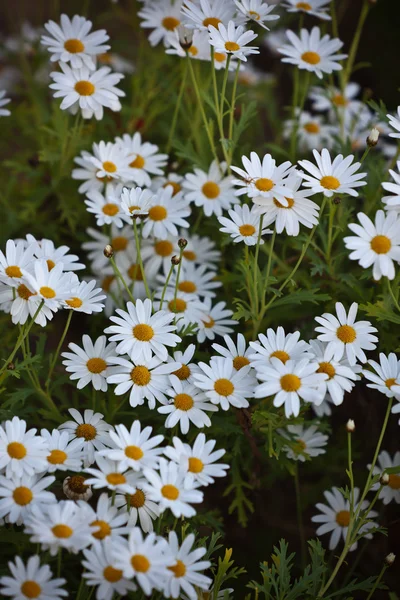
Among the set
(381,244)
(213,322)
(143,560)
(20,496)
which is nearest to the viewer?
(143,560)

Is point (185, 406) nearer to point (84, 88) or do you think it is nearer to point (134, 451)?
point (134, 451)

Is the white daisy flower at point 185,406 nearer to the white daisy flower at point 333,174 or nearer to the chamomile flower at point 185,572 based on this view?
the chamomile flower at point 185,572

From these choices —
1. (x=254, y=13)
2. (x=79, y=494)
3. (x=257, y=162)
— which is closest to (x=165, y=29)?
(x=254, y=13)

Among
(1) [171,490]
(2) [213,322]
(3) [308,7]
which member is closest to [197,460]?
(1) [171,490]

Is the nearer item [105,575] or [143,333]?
[105,575]

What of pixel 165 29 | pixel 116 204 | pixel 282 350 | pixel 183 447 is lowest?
pixel 183 447

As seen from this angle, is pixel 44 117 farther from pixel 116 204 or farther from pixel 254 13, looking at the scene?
pixel 254 13

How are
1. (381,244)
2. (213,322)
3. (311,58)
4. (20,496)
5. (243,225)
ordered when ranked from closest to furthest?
1. (20,496)
2. (381,244)
3. (243,225)
4. (213,322)
5. (311,58)
